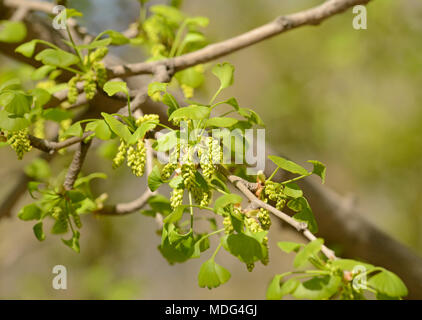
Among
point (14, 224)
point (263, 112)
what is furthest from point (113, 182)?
point (263, 112)

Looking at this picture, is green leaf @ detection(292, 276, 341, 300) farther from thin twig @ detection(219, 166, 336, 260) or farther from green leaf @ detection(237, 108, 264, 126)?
green leaf @ detection(237, 108, 264, 126)

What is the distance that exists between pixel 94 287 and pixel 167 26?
145 centimetres

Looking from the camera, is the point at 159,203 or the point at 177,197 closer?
the point at 177,197

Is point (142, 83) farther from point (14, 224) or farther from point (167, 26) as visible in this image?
point (14, 224)

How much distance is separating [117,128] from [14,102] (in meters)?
0.15

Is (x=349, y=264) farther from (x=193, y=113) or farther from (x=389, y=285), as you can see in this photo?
(x=193, y=113)

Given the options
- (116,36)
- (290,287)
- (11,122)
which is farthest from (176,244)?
(116,36)

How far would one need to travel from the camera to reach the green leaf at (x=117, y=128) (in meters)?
0.48

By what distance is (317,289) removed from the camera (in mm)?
425

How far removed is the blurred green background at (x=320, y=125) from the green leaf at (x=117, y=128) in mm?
1392

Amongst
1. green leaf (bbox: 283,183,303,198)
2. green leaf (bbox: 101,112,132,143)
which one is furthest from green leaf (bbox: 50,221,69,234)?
green leaf (bbox: 283,183,303,198)

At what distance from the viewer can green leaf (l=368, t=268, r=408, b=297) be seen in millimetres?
420

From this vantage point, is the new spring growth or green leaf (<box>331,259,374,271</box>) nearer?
green leaf (<box>331,259,374,271</box>)

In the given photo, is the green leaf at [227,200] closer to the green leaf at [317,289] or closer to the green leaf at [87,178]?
the green leaf at [317,289]
